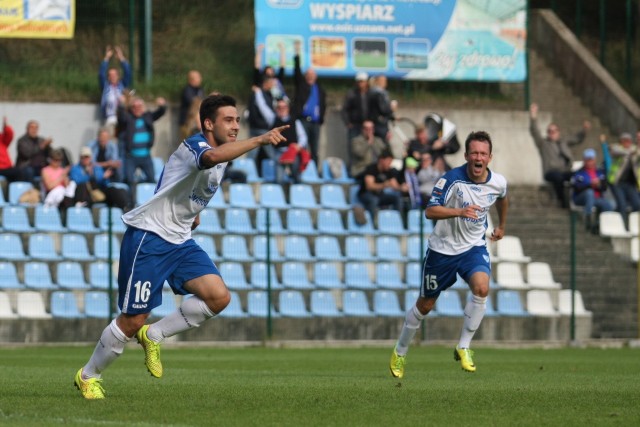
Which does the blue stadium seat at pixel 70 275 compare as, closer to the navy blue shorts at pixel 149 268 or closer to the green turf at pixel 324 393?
the green turf at pixel 324 393

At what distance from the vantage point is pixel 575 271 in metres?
26.1

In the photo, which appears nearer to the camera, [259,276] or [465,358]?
[465,358]

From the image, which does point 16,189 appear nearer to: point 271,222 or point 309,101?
point 271,222

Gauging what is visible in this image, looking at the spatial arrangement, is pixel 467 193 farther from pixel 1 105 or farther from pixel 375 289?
pixel 1 105

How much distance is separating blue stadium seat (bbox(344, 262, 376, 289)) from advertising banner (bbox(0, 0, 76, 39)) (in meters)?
8.47

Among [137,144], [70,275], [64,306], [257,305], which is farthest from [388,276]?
[64,306]

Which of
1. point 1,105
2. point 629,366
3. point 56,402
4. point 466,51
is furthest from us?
point 466,51

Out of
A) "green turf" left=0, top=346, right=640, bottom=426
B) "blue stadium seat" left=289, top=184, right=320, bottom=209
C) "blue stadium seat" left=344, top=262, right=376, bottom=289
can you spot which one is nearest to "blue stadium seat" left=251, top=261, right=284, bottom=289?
"blue stadium seat" left=344, top=262, right=376, bottom=289

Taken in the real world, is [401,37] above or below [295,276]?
above

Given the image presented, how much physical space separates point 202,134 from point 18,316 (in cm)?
1239

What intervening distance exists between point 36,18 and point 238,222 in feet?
22.4

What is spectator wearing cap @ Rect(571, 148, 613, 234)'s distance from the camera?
27859mm

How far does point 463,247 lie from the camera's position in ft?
47.2

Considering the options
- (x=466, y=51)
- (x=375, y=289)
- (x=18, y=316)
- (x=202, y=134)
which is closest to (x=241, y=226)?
(x=375, y=289)
